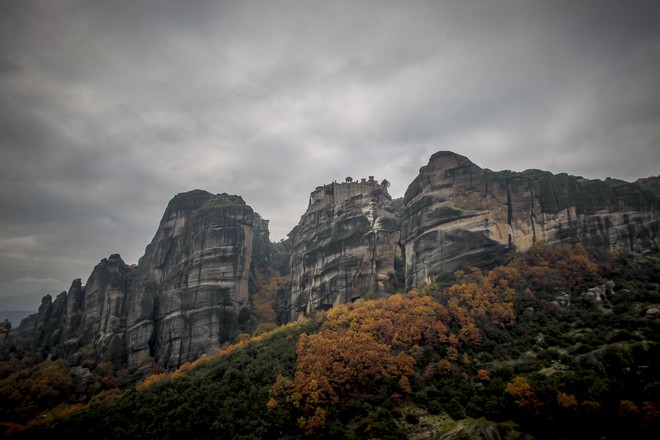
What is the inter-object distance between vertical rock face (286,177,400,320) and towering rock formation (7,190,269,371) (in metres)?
13.6

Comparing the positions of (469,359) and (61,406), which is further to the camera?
(61,406)

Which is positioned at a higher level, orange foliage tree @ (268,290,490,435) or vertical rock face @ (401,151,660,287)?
vertical rock face @ (401,151,660,287)

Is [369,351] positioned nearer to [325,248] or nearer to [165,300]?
[325,248]

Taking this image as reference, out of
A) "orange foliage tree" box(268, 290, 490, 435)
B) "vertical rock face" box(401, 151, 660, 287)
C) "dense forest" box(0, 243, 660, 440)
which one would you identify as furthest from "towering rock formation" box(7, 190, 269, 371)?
"vertical rock face" box(401, 151, 660, 287)

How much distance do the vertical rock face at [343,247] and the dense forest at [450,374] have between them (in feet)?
53.1

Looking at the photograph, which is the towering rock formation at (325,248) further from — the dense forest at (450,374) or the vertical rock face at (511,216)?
the dense forest at (450,374)

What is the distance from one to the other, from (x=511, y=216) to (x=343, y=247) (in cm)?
3278

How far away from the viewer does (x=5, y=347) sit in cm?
8812

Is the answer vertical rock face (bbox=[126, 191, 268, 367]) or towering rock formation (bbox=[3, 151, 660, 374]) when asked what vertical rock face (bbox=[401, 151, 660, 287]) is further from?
vertical rock face (bbox=[126, 191, 268, 367])

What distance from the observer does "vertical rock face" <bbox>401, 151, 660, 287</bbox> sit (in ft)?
209

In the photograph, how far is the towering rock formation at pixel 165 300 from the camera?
77500 millimetres

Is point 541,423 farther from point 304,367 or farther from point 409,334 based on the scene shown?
point 304,367

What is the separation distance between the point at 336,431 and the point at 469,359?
18.3 metres

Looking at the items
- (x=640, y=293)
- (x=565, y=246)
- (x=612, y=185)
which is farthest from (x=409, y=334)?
(x=612, y=185)
